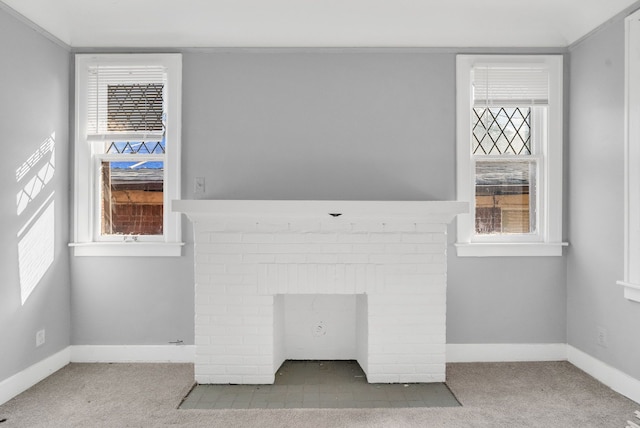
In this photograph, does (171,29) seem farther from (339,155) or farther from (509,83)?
(509,83)

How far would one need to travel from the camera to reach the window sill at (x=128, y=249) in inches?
130

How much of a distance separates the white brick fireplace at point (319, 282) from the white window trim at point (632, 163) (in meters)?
1.07

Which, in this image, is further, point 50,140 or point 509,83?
point 509,83

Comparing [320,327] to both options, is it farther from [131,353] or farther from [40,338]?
[40,338]

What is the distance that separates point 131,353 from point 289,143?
197cm

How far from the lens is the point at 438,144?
332 centimetres

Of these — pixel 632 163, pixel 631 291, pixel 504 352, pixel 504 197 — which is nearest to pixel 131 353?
pixel 504 352

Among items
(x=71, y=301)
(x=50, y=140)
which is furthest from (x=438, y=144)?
(x=71, y=301)

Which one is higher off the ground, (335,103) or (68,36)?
(68,36)

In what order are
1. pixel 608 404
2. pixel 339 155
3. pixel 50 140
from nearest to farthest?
pixel 608 404 → pixel 50 140 → pixel 339 155

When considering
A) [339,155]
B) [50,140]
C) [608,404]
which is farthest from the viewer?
[339,155]

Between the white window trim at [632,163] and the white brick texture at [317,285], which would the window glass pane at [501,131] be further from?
the white brick texture at [317,285]

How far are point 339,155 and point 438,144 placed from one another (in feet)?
2.44

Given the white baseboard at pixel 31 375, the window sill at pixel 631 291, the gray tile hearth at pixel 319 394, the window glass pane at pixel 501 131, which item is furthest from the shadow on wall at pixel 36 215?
the window sill at pixel 631 291
